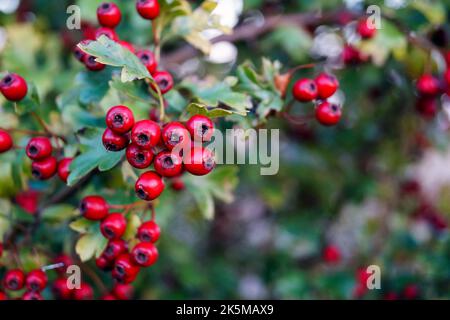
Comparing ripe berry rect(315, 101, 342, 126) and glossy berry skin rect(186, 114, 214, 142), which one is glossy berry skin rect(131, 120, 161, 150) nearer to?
glossy berry skin rect(186, 114, 214, 142)

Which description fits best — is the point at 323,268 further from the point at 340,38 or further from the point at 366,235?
the point at 340,38

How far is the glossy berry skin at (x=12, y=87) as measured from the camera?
1.47m

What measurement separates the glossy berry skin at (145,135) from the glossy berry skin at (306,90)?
1.87 ft

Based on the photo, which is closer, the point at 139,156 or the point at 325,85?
the point at 139,156

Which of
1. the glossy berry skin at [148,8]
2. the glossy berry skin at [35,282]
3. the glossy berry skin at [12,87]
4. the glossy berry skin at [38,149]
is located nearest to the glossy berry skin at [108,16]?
the glossy berry skin at [148,8]

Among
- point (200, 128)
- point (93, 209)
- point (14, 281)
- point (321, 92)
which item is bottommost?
point (14, 281)

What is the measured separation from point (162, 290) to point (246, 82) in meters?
1.54

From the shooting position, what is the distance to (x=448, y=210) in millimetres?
4234

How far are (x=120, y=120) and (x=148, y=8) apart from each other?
1.50ft

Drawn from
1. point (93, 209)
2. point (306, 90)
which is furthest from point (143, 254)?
point (306, 90)

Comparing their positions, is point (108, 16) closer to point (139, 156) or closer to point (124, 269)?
point (139, 156)

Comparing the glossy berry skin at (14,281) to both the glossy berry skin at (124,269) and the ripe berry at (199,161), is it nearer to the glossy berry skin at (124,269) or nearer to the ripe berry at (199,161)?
the glossy berry skin at (124,269)

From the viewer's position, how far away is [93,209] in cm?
148

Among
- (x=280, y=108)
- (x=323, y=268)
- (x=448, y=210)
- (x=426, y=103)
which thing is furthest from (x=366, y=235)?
(x=280, y=108)
